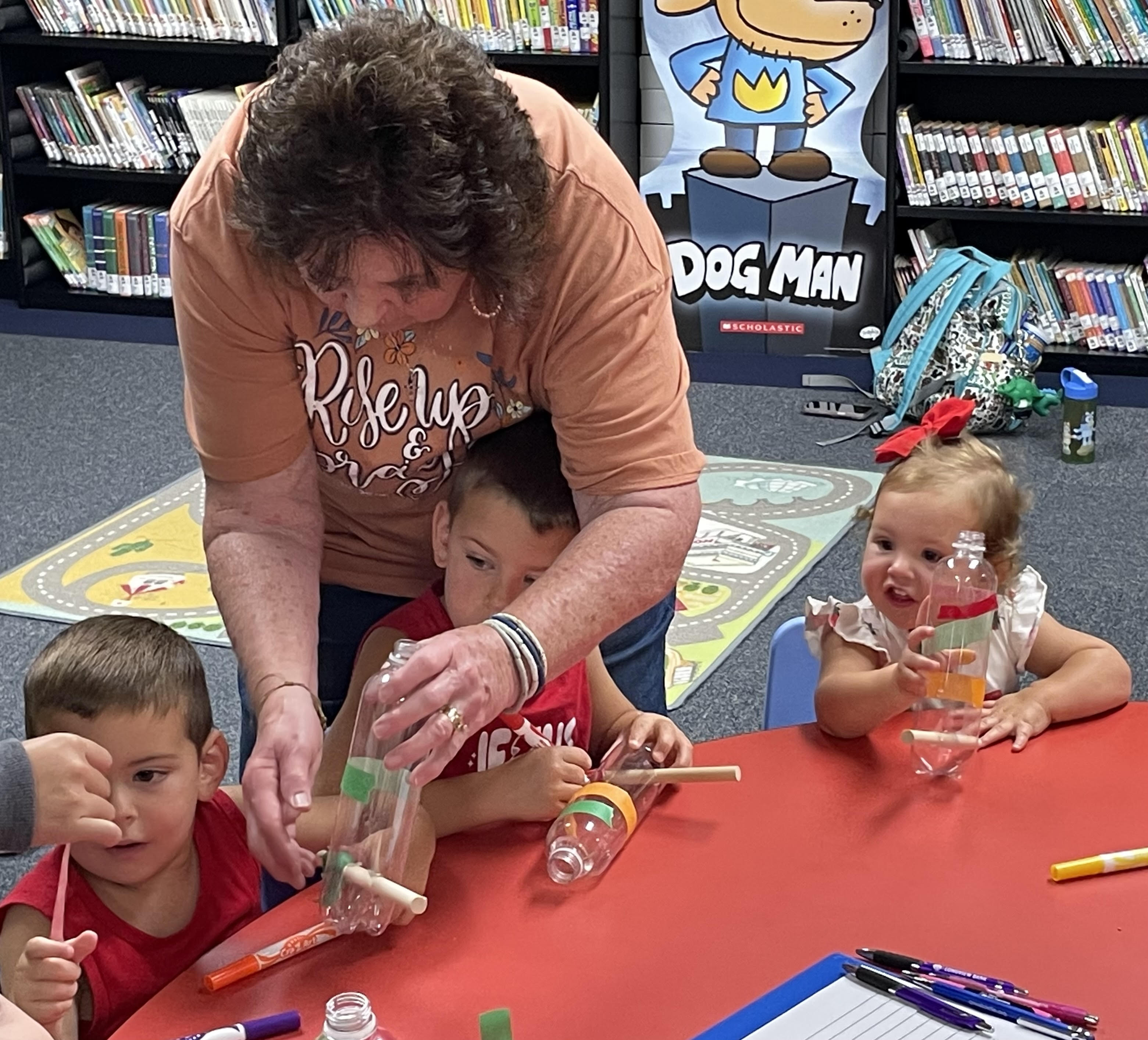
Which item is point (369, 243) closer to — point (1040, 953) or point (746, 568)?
point (1040, 953)

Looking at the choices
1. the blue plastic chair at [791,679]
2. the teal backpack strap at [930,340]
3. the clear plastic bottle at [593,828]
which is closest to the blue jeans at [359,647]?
the blue plastic chair at [791,679]

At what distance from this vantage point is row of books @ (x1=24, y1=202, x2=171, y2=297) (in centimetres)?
526

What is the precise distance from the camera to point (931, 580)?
167 centimetres

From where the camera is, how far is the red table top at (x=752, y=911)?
1.10 m

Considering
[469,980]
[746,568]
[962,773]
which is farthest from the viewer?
[746,568]

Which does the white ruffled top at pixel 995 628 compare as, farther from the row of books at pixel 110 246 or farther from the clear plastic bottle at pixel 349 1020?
the row of books at pixel 110 246

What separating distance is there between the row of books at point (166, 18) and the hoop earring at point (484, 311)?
12.5 ft

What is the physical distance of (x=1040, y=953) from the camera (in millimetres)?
1161

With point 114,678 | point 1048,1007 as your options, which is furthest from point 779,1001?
point 114,678

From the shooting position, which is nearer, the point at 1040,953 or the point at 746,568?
the point at 1040,953

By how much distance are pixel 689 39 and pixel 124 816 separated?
3.73 m

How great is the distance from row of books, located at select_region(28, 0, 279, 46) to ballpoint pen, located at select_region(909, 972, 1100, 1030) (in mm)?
4448

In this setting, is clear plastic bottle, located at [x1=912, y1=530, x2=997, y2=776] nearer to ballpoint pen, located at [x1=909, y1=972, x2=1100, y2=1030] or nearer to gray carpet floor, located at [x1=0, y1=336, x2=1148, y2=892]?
ballpoint pen, located at [x1=909, y1=972, x2=1100, y2=1030]

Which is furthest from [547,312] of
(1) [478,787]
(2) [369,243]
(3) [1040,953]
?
(3) [1040,953]
